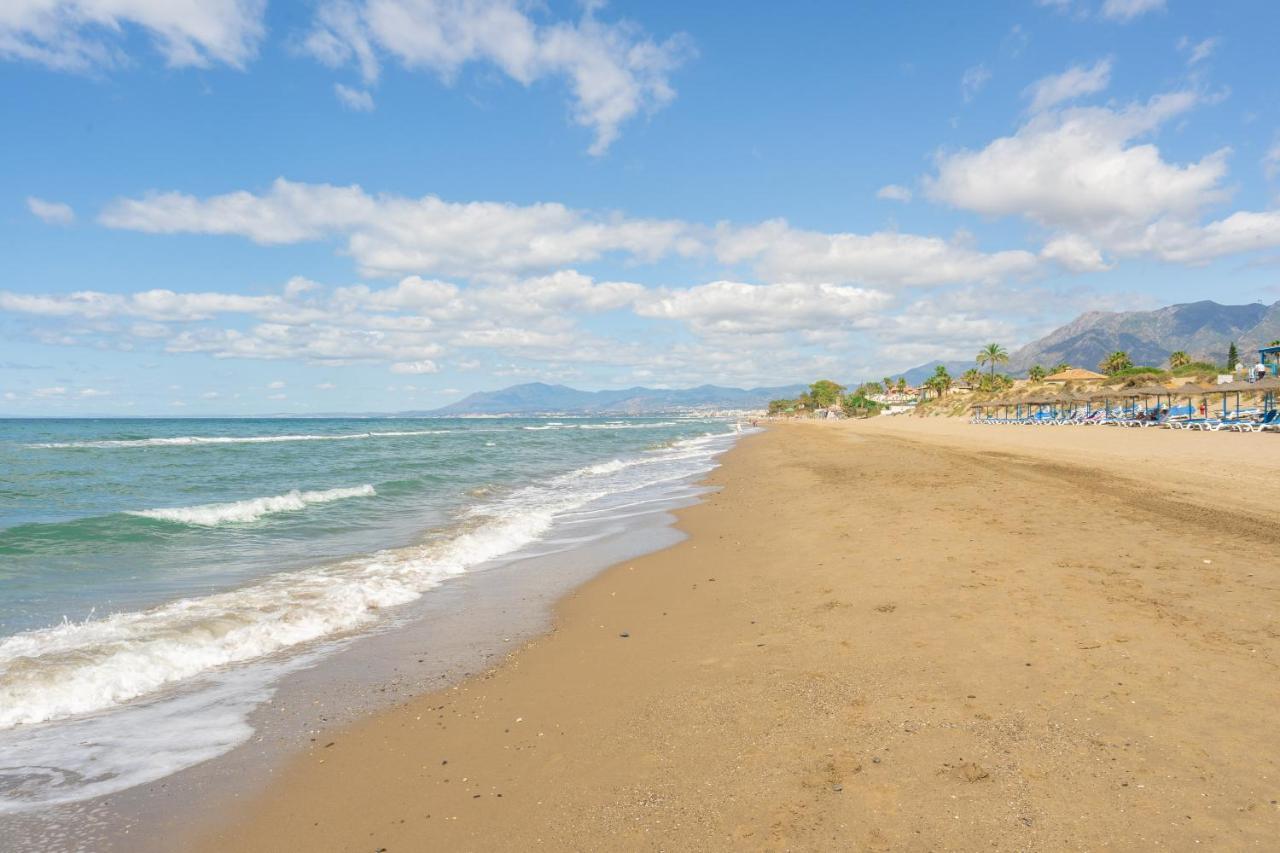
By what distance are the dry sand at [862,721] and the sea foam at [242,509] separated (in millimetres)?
11773

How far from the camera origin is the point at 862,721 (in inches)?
171

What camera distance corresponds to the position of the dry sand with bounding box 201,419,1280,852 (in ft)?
11.0

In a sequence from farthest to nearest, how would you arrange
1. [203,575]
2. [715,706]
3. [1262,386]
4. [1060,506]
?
[1262,386], [1060,506], [203,575], [715,706]

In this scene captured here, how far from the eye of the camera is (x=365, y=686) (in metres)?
5.78

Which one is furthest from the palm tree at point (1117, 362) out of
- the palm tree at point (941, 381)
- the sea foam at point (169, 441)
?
the sea foam at point (169, 441)

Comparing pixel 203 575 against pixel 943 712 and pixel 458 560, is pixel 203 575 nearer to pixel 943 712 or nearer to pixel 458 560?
pixel 458 560

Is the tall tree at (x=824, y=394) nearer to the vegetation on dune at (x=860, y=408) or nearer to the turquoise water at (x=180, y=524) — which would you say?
the vegetation on dune at (x=860, y=408)

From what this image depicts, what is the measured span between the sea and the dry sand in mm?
1557

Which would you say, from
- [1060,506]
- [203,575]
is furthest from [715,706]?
[1060,506]

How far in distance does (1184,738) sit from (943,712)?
130 centimetres

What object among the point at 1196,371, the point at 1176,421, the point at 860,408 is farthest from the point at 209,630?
the point at 860,408

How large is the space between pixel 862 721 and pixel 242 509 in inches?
679

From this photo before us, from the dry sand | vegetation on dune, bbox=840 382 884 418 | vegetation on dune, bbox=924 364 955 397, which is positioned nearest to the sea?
the dry sand

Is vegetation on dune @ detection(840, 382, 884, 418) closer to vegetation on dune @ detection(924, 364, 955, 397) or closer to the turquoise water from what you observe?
vegetation on dune @ detection(924, 364, 955, 397)
